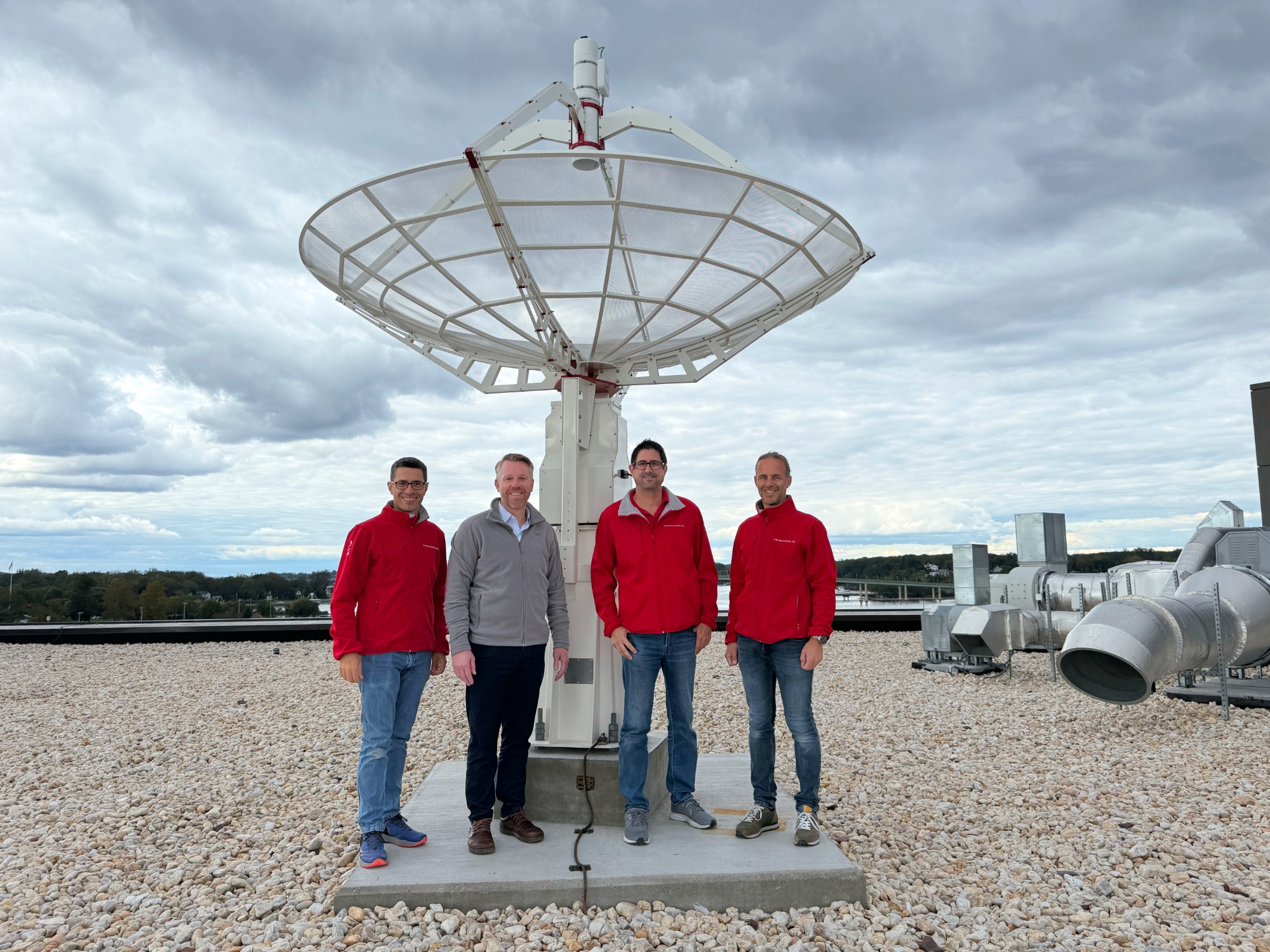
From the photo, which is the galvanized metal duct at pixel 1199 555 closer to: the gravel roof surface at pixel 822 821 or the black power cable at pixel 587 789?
the gravel roof surface at pixel 822 821

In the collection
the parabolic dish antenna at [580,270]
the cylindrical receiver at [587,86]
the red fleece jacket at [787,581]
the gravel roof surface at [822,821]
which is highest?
the cylindrical receiver at [587,86]

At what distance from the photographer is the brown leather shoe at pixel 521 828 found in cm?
428

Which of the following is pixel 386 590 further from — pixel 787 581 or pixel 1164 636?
pixel 1164 636

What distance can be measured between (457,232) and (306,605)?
17536 mm

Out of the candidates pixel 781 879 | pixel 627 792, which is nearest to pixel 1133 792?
pixel 781 879

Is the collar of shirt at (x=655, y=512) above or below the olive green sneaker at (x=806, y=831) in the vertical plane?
above

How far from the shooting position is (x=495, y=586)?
4137 mm

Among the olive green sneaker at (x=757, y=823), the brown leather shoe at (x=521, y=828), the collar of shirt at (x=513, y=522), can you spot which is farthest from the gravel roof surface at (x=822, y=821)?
the collar of shirt at (x=513, y=522)

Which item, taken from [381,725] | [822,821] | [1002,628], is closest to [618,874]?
[381,725]

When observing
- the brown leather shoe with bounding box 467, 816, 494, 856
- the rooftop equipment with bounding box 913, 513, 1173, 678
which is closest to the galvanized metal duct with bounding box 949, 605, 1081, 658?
the rooftop equipment with bounding box 913, 513, 1173, 678

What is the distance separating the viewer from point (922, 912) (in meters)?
3.88

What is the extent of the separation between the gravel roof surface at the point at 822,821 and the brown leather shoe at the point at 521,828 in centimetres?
54

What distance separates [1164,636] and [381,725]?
6.97m

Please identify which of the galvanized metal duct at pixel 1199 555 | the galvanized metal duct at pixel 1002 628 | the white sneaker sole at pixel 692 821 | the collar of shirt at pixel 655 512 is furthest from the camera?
the galvanized metal duct at pixel 1199 555
